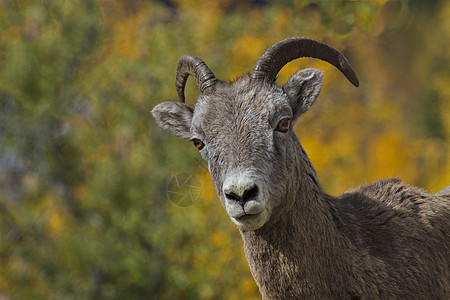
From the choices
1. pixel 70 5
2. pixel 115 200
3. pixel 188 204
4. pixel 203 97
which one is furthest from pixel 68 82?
pixel 203 97

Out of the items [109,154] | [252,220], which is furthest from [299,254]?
[109,154]

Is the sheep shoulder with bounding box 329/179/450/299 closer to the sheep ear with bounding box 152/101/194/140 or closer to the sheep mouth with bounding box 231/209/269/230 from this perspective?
the sheep mouth with bounding box 231/209/269/230

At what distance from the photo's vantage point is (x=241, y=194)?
14.5 ft

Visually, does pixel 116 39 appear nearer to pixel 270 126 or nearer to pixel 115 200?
pixel 115 200

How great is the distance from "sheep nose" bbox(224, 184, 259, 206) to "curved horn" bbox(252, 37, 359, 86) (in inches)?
46.4

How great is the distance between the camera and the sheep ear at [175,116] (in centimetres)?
579

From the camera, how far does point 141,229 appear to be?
23.8 m

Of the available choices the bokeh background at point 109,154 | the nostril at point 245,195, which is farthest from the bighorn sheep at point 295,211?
the bokeh background at point 109,154

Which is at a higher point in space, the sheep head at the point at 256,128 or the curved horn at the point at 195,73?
the curved horn at the point at 195,73

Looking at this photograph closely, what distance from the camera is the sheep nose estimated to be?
444 cm

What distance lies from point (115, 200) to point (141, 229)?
174 cm

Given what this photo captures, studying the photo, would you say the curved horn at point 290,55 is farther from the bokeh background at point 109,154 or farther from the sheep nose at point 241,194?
the bokeh background at point 109,154

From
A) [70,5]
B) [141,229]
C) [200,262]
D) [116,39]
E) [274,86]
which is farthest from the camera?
[116,39]

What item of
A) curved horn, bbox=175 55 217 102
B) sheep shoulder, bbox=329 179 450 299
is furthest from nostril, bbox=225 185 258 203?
curved horn, bbox=175 55 217 102
